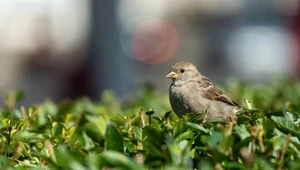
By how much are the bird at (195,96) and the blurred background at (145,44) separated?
7.50 m

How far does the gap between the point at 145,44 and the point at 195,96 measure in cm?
1484

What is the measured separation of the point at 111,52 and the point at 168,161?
866cm

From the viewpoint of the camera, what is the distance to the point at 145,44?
21641 mm

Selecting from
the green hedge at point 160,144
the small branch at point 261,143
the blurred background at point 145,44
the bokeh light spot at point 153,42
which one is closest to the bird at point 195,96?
the green hedge at point 160,144

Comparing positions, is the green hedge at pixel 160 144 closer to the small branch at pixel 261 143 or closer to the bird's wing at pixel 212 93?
the small branch at pixel 261 143

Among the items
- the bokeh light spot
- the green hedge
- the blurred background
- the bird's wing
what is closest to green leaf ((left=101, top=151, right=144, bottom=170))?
the green hedge

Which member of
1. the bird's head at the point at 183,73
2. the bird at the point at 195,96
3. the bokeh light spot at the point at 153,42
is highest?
the bird's head at the point at 183,73

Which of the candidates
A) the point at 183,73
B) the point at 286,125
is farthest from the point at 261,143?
the point at 183,73

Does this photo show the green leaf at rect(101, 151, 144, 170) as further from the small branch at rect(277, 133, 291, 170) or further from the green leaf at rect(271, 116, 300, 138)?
the green leaf at rect(271, 116, 300, 138)

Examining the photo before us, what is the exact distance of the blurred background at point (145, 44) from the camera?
691 inches

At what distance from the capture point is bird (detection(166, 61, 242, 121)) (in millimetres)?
6297

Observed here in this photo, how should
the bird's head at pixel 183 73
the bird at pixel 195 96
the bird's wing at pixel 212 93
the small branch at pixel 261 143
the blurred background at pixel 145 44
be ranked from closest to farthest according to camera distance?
the small branch at pixel 261 143
the bird at pixel 195 96
the bird's wing at pixel 212 93
the bird's head at pixel 183 73
the blurred background at pixel 145 44

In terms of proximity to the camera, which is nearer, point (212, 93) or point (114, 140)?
point (114, 140)

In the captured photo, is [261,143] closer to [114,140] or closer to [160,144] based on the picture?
[160,144]
